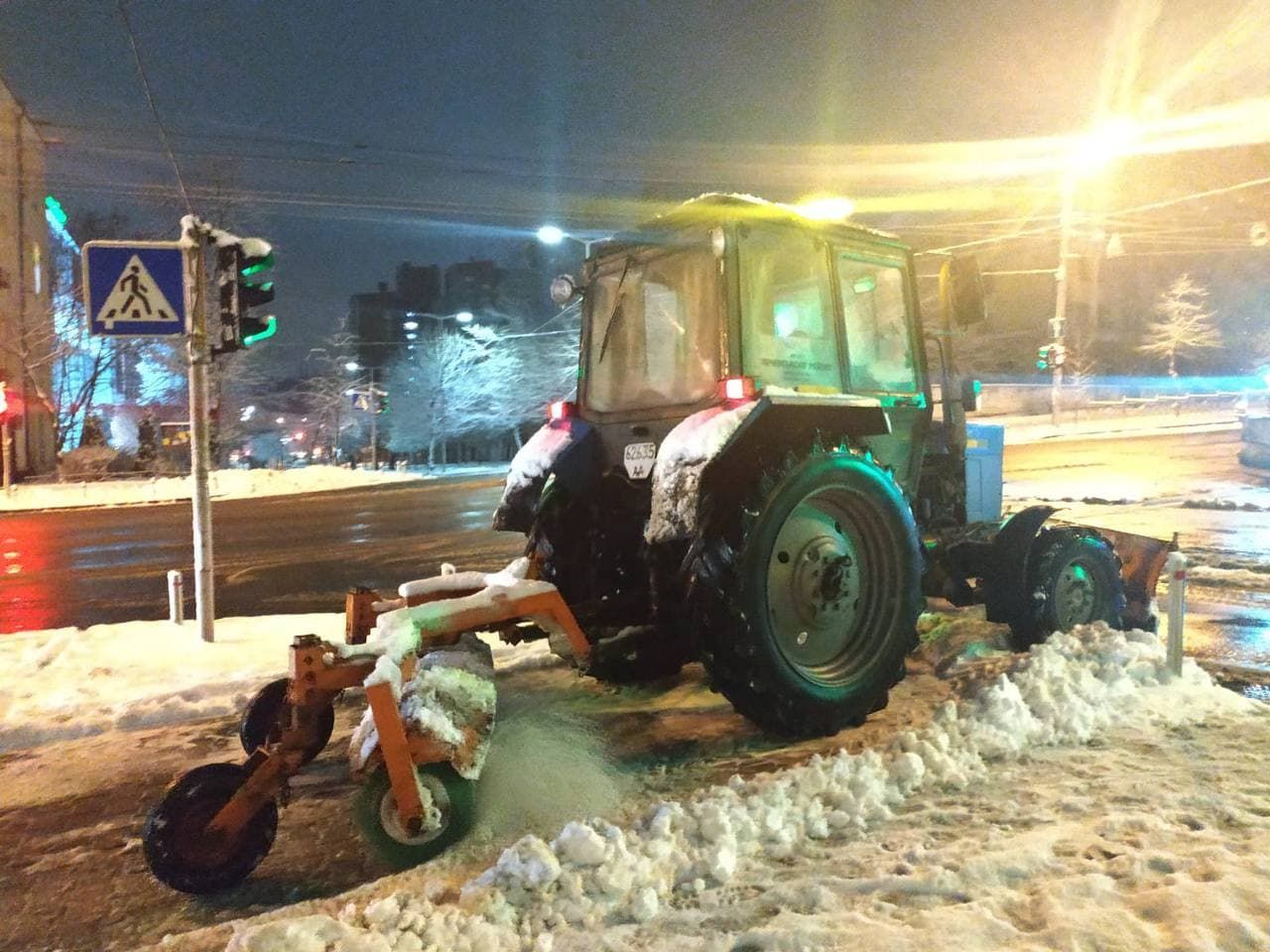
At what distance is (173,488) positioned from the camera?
29.2 metres

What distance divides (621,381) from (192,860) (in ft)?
11.6

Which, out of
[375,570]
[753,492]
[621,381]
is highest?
[621,381]

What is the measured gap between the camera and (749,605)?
419 centimetres

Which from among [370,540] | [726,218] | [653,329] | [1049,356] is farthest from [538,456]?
[1049,356]

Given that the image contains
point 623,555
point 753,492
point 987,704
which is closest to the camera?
point 753,492

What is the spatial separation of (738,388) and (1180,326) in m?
56.8

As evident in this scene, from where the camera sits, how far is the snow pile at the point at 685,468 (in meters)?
4.20

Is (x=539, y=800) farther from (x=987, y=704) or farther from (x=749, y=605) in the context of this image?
(x=987, y=704)

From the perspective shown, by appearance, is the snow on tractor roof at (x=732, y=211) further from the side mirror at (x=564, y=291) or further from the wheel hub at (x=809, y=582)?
the wheel hub at (x=809, y=582)

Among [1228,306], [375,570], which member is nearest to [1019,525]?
[375,570]

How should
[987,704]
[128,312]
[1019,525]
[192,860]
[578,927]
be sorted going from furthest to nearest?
1. [128,312]
2. [1019,525]
3. [987,704]
4. [192,860]
5. [578,927]

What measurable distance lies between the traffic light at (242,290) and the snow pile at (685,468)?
4.21 m

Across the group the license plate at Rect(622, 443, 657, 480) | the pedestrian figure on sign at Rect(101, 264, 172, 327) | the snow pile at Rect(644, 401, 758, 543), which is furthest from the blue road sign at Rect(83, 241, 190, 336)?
the snow pile at Rect(644, 401, 758, 543)

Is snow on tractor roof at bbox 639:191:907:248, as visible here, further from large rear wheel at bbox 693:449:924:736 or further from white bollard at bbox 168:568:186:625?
white bollard at bbox 168:568:186:625
